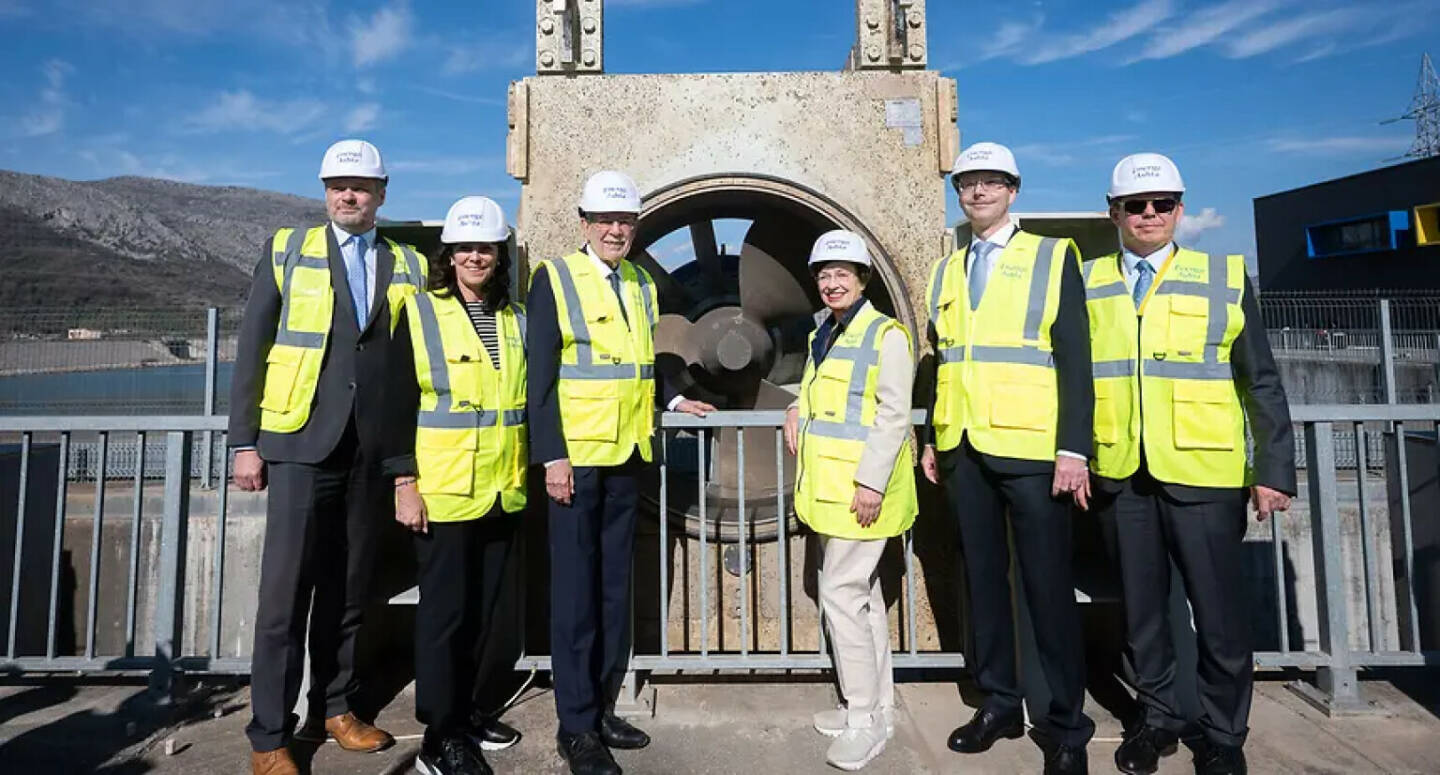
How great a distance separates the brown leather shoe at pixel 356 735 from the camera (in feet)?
8.83

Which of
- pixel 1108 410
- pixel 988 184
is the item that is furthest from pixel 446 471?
pixel 1108 410

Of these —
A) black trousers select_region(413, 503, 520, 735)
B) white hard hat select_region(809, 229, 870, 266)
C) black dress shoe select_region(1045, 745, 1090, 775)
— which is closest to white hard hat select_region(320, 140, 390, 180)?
black trousers select_region(413, 503, 520, 735)

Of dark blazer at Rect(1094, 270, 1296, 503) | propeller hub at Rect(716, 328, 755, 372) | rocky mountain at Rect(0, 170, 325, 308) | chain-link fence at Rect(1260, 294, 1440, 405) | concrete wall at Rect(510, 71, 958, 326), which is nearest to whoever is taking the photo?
dark blazer at Rect(1094, 270, 1296, 503)

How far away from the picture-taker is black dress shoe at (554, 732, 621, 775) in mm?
2447

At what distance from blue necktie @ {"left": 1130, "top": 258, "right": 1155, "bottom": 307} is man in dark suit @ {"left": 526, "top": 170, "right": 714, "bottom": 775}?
1642 mm

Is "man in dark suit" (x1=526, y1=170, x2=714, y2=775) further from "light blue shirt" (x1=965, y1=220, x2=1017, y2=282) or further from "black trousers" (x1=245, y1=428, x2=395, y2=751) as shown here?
"light blue shirt" (x1=965, y1=220, x2=1017, y2=282)

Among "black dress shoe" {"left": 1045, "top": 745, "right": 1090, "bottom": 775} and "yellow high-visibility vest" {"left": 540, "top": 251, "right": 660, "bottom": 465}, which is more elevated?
"yellow high-visibility vest" {"left": 540, "top": 251, "right": 660, "bottom": 465}

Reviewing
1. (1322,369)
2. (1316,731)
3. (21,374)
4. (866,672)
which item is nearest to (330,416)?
(866,672)

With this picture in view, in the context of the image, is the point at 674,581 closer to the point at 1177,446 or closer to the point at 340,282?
the point at 340,282

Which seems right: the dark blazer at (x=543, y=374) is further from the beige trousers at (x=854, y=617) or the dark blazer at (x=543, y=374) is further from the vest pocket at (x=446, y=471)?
the beige trousers at (x=854, y=617)

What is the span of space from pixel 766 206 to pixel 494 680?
9.56ft

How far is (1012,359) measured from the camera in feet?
8.02

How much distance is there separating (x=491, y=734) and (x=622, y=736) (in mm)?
460

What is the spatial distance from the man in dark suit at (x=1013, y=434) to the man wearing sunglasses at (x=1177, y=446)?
160mm
